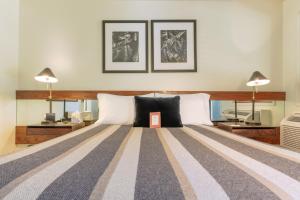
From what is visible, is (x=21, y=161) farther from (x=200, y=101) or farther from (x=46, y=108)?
(x=46, y=108)

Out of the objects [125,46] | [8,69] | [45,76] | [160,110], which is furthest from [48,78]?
[160,110]

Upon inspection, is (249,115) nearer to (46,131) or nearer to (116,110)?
(116,110)

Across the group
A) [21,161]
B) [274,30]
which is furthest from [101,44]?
[21,161]

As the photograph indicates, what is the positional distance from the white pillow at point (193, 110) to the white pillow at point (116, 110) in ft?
1.70

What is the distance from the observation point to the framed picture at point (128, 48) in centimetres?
306

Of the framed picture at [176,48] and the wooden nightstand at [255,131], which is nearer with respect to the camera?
the wooden nightstand at [255,131]

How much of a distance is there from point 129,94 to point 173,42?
84 centimetres

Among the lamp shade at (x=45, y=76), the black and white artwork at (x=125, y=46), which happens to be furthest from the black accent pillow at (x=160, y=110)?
the lamp shade at (x=45, y=76)

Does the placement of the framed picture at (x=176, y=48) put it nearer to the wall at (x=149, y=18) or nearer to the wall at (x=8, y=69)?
the wall at (x=149, y=18)

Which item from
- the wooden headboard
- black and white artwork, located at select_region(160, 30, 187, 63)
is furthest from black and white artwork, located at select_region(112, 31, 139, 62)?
the wooden headboard

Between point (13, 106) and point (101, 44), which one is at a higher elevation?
point (101, 44)

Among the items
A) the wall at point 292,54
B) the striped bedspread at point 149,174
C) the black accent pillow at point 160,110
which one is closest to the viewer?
the striped bedspread at point 149,174

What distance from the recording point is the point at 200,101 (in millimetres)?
2631

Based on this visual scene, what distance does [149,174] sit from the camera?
30.7 inches
